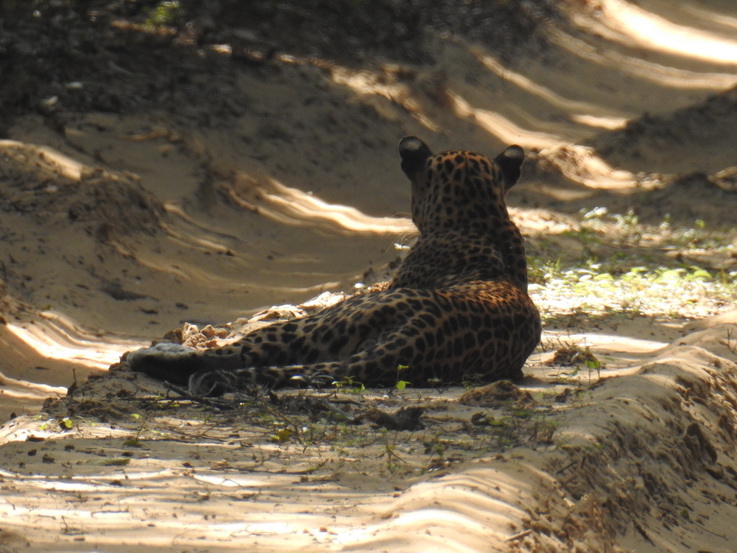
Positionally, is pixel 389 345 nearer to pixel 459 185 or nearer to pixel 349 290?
pixel 459 185

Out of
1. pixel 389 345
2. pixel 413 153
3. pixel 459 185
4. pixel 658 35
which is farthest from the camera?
pixel 658 35

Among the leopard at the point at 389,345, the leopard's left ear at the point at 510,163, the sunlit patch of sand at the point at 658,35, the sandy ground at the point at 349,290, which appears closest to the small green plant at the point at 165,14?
the sandy ground at the point at 349,290

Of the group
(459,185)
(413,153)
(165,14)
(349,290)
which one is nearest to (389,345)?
(459,185)

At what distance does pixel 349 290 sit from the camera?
930 cm

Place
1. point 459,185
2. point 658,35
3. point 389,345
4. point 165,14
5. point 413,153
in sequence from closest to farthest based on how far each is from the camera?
point 389,345, point 459,185, point 413,153, point 165,14, point 658,35

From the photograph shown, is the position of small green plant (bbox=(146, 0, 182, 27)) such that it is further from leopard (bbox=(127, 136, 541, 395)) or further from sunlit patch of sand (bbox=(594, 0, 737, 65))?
sunlit patch of sand (bbox=(594, 0, 737, 65))

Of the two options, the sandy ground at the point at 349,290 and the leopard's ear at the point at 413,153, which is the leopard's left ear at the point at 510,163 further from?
the sandy ground at the point at 349,290

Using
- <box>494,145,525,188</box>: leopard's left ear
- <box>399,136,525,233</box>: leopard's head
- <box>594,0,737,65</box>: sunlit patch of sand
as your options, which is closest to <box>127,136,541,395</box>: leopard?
<box>399,136,525,233</box>: leopard's head

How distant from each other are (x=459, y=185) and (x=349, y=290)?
8.41ft

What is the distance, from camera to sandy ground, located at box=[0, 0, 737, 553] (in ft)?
10.9

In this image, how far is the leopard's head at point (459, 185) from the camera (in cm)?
693

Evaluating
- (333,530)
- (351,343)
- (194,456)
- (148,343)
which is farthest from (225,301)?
(333,530)

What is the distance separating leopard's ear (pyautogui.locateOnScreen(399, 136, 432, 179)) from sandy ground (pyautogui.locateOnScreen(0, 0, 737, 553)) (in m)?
1.43

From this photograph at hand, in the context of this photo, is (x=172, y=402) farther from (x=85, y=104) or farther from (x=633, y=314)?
(x=85, y=104)
